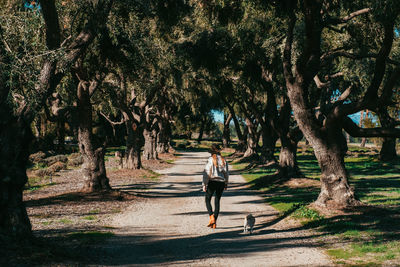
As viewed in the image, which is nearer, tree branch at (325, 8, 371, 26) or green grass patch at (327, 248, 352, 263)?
green grass patch at (327, 248, 352, 263)

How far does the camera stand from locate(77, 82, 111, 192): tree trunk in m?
14.7

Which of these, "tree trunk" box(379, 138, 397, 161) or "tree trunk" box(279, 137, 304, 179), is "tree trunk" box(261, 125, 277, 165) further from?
"tree trunk" box(379, 138, 397, 161)

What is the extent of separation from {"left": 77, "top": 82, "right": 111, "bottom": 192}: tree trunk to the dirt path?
2.22 meters

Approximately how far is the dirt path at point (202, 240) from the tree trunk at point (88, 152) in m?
2.22

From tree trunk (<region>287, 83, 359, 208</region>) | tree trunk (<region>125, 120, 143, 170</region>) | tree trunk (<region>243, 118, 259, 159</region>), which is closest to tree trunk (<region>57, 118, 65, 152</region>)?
tree trunk (<region>243, 118, 259, 159</region>)

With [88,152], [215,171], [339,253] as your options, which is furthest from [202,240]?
[88,152]

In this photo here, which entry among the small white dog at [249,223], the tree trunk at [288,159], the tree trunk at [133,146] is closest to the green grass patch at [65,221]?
the small white dog at [249,223]

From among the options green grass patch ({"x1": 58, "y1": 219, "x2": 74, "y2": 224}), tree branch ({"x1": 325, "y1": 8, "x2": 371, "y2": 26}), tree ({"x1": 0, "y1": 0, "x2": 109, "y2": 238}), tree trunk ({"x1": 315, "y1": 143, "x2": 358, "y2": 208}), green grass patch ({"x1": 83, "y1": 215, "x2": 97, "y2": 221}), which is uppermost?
tree branch ({"x1": 325, "y1": 8, "x2": 371, "y2": 26})

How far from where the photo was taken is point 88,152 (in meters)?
14.8

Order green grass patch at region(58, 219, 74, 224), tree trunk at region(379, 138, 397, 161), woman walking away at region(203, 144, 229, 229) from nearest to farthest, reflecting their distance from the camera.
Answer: woman walking away at region(203, 144, 229, 229), green grass patch at region(58, 219, 74, 224), tree trunk at region(379, 138, 397, 161)

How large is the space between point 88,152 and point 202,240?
7920mm

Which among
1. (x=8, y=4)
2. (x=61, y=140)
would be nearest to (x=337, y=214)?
(x=8, y=4)

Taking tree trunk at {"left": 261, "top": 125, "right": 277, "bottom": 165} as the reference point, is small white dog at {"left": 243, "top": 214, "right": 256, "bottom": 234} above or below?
below

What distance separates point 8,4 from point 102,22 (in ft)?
9.97
